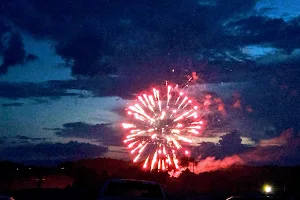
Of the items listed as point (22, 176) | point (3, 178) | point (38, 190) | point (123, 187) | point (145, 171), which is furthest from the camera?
point (145, 171)

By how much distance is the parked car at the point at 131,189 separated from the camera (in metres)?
14.9

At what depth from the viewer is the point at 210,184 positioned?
8531cm

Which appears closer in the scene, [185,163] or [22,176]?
[22,176]

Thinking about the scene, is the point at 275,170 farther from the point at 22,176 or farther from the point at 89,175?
the point at 22,176

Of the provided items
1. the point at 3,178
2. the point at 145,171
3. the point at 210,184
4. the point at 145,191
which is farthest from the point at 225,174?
the point at 145,191

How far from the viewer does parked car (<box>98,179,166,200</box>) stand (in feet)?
49.0

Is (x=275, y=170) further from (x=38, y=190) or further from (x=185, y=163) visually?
(x=38, y=190)

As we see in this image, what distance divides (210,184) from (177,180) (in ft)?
18.3

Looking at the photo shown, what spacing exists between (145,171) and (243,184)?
44.1 ft

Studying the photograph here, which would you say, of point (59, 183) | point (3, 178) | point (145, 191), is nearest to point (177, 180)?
point (59, 183)

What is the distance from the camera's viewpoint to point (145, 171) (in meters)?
71.8

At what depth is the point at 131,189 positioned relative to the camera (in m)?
15.5

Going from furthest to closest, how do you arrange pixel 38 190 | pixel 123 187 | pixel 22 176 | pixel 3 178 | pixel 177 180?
pixel 177 180, pixel 22 176, pixel 3 178, pixel 38 190, pixel 123 187

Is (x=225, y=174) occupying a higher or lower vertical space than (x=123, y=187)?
higher
